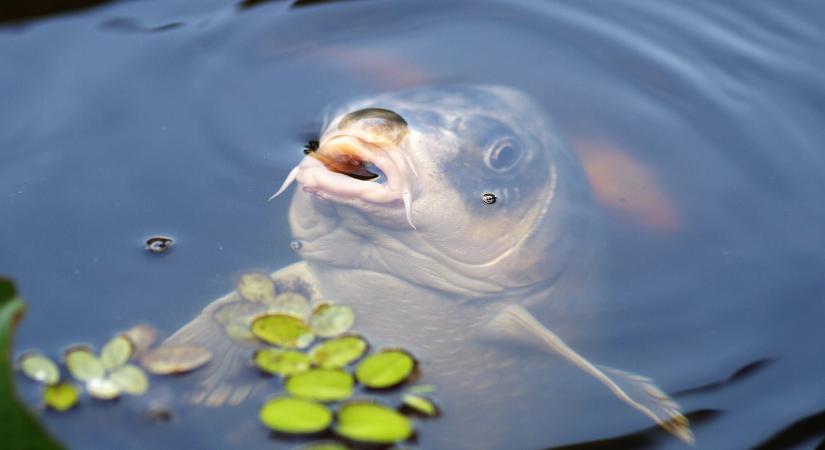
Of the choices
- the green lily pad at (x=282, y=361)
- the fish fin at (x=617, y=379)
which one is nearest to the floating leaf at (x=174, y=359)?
the green lily pad at (x=282, y=361)

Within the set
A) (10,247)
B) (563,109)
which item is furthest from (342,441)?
(563,109)

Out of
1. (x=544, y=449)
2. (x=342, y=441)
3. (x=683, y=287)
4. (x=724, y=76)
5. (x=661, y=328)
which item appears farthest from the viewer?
(x=724, y=76)

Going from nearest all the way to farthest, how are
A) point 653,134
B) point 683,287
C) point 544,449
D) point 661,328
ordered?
point 544,449, point 661,328, point 683,287, point 653,134

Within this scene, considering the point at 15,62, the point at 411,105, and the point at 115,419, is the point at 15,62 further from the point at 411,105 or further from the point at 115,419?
the point at 115,419

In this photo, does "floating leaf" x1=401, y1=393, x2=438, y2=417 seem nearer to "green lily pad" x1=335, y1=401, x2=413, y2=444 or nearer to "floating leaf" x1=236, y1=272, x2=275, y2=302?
"green lily pad" x1=335, y1=401, x2=413, y2=444

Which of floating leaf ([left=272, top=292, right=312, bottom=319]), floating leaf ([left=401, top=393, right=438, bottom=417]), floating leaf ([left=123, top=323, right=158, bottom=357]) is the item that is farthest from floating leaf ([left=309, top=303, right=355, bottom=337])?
floating leaf ([left=123, top=323, right=158, bottom=357])

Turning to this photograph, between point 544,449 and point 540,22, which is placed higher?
point 540,22
